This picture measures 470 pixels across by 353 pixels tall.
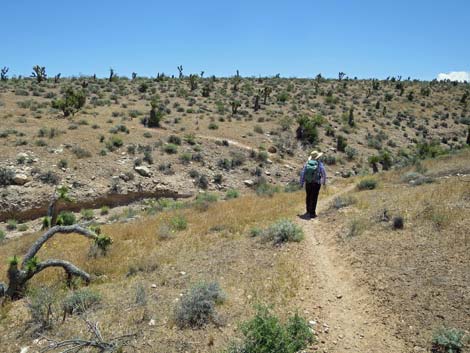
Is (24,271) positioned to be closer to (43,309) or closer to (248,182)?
(43,309)

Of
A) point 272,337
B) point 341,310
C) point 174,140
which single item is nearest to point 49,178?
point 174,140

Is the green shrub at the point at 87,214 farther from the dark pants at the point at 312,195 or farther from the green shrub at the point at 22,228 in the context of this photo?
the dark pants at the point at 312,195

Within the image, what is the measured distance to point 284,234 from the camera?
30.7 ft

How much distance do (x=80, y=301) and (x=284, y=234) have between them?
15.9 feet

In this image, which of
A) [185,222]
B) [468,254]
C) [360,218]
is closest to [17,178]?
[185,222]

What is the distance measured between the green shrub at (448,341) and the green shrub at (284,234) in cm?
452

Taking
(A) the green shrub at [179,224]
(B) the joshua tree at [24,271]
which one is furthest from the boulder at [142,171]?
(B) the joshua tree at [24,271]

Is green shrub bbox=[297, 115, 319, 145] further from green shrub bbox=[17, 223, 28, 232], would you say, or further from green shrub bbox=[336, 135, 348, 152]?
green shrub bbox=[17, 223, 28, 232]

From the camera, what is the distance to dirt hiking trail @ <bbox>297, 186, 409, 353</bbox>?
17.1ft

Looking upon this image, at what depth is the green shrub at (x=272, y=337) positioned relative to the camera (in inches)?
188

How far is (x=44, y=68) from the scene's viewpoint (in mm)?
43906

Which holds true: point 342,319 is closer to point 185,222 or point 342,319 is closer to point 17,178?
point 185,222

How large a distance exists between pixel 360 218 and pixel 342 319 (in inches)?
182

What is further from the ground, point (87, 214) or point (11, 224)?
point (87, 214)
